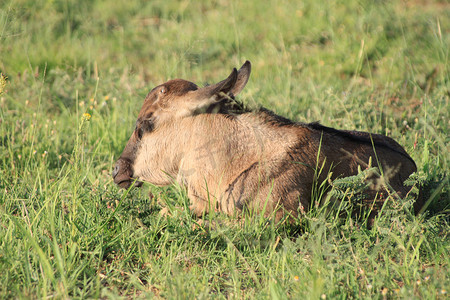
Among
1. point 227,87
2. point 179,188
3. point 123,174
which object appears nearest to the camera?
point 227,87

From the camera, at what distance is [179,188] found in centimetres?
413

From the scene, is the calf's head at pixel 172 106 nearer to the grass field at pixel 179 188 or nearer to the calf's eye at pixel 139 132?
the calf's eye at pixel 139 132

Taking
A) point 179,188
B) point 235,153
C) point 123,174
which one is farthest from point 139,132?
point 235,153

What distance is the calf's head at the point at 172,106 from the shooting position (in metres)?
4.01

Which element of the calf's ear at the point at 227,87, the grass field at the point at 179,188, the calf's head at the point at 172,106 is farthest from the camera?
the calf's head at the point at 172,106

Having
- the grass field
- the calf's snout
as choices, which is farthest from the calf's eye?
the grass field

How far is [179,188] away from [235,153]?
0.55 metres

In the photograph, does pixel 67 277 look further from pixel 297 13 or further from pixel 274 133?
pixel 297 13

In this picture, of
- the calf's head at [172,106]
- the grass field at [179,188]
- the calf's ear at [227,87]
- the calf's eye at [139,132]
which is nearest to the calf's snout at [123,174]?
the calf's head at [172,106]

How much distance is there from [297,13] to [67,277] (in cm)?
642

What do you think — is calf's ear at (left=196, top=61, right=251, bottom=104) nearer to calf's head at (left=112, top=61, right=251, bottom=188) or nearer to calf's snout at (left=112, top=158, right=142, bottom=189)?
calf's head at (left=112, top=61, right=251, bottom=188)

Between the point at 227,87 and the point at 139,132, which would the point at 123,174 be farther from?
the point at 227,87

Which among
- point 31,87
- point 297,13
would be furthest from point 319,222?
point 297,13

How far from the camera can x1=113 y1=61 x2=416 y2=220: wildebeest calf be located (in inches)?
152
